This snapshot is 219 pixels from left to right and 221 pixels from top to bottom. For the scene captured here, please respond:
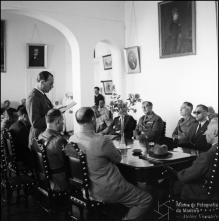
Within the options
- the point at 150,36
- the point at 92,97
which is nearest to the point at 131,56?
the point at 150,36

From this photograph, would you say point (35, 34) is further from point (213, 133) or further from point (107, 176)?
point (213, 133)

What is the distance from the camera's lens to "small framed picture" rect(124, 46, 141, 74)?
8586mm

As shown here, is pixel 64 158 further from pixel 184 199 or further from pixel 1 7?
pixel 1 7

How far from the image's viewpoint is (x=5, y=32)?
1154cm

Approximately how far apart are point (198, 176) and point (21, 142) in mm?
2720

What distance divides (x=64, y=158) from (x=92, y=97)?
17.5ft

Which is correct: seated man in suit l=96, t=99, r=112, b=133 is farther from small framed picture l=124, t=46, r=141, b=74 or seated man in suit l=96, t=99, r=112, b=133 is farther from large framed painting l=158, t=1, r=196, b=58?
small framed picture l=124, t=46, r=141, b=74

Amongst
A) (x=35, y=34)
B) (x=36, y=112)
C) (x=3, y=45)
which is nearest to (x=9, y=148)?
(x=36, y=112)

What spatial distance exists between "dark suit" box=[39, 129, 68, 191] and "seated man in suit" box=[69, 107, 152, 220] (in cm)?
32

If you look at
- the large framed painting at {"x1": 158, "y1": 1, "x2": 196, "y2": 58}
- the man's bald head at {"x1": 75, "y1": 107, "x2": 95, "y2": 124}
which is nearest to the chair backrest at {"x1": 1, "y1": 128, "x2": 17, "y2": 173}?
the man's bald head at {"x1": 75, "y1": 107, "x2": 95, "y2": 124}

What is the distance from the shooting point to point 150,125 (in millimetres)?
6387

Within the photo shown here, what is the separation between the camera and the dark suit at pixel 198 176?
2926mm

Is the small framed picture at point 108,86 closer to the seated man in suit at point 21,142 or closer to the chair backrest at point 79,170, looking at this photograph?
the seated man in suit at point 21,142

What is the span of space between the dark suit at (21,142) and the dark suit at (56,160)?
1.16 m
